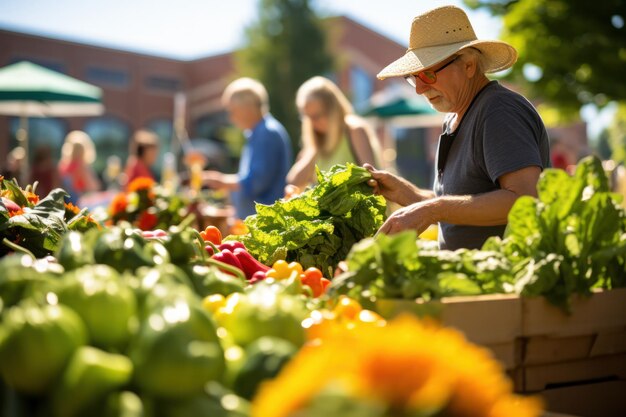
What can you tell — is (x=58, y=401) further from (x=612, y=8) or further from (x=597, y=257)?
(x=612, y=8)

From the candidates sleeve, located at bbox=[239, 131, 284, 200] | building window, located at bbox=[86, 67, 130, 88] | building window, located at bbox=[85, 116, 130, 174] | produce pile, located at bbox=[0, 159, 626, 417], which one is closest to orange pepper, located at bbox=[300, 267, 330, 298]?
produce pile, located at bbox=[0, 159, 626, 417]

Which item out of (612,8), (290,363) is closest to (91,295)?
(290,363)

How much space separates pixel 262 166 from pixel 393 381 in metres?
4.93

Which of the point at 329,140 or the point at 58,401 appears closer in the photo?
the point at 58,401

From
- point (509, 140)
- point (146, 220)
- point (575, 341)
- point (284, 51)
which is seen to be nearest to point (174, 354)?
point (575, 341)

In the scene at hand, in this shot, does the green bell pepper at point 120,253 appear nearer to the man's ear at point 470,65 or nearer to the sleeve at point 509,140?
the sleeve at point 509,140

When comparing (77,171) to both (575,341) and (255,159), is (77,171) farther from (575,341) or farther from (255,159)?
(575,341)


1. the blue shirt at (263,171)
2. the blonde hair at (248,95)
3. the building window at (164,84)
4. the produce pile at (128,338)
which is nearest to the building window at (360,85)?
the building window at (164,84)

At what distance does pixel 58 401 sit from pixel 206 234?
1927 mm

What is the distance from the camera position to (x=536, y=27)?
1784 centimetres

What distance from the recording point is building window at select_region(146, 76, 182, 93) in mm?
39969

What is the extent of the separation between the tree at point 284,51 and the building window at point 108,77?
6016mm

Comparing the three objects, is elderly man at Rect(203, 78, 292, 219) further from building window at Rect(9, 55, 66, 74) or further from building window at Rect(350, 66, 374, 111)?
building window at Rect(350, 66, 374, 111)

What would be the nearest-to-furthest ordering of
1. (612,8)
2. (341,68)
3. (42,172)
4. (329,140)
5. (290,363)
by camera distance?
(290,363), (329,140), (42,172), (612,8), (341,68)
